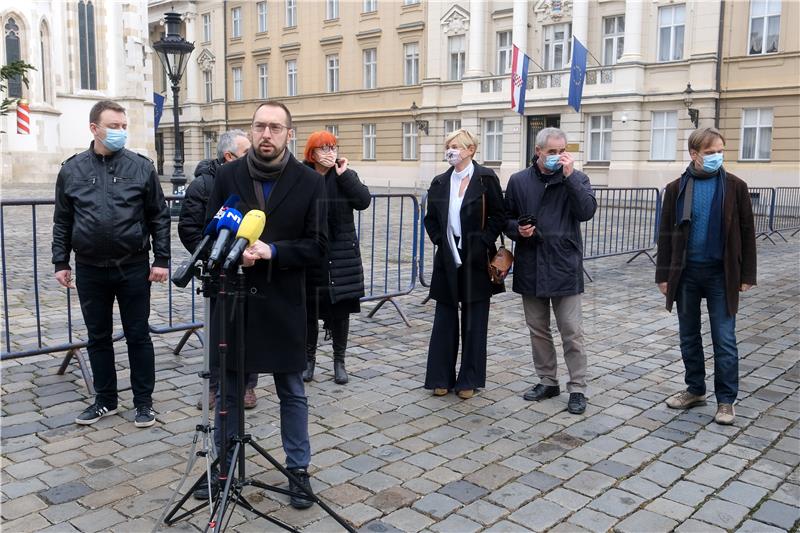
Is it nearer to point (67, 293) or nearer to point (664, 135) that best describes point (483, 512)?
point (67, 293)

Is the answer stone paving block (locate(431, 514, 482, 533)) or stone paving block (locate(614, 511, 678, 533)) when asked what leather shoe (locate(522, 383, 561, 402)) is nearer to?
stone paving block (locate(614, 511, 678, 533))

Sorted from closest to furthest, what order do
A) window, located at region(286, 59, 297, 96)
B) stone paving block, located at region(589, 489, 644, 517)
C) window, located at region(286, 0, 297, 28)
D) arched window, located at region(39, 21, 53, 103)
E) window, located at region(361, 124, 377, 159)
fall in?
stone paving block, located at region(589, 489, 644, 517) → arched window, located at region(39, 21, 53, 103) → window, located at region(361, 124, 377, 159) → window, located at region(286, 0, 297, 28) → window, located at region(286, 59, 297, 96)

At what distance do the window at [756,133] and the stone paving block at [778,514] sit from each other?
27.2m

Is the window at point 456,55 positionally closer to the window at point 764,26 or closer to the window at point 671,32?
the window at point 671,32

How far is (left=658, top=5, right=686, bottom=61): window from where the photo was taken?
3022 cm

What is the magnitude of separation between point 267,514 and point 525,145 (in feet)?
107

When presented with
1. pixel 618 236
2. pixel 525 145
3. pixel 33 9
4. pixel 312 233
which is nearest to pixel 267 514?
pixel 312 233

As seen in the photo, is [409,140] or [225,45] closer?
[409,140]

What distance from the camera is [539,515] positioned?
12.6ft

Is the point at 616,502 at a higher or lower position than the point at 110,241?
lower

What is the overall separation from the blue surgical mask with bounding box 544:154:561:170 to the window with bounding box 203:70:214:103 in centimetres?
5016

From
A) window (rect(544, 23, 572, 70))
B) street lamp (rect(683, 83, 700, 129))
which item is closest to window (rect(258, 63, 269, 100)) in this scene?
window (rect(544, 23, 572, 70))

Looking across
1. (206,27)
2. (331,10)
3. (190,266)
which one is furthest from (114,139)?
(206,27)

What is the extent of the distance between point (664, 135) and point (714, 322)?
27076 millimetres
